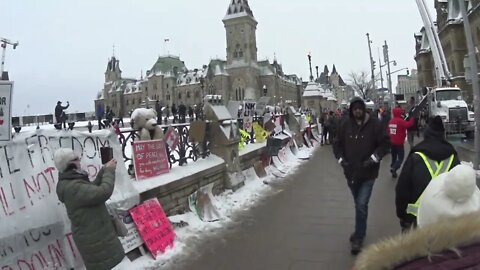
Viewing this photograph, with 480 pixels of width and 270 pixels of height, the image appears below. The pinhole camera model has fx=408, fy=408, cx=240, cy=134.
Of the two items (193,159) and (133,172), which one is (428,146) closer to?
(133,172)

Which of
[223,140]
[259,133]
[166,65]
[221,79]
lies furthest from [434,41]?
[166,65]

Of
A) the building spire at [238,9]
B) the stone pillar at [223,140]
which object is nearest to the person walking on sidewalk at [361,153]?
the stone pillar at [223,140]

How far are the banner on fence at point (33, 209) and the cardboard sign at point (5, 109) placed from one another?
0.23 m

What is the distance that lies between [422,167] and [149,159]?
15.7ft

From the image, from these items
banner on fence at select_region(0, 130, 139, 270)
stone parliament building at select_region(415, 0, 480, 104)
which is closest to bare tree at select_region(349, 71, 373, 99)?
stone parliament building at select_region(415, 0, 480, 104)

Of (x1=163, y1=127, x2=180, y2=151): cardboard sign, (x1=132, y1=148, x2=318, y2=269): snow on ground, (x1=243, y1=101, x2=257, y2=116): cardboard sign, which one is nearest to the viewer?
(x1=132, y1=148, x2=318, y2=269): snow on ground

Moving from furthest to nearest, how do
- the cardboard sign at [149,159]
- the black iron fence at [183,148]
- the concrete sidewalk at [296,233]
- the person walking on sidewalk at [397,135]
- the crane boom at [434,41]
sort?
the crane boom at [434,41] → the person walking on sidewalk at [397,135] → the black iron fence at [183,148] → the cardboard sign at [149,159] → the concrete sidewalk at [296,233]

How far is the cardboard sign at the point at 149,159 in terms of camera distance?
23.1ft

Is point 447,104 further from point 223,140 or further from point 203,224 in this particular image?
point 203,224

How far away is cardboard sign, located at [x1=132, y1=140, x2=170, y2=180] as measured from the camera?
7031 mm

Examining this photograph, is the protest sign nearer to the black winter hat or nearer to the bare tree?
the black winter hat

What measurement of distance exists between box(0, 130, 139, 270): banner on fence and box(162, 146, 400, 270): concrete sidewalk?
1612mm

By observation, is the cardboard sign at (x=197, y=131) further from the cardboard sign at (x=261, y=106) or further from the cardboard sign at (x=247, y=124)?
the cardboard sign at (x=261, y=106)

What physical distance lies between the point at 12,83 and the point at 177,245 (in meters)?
3.28
